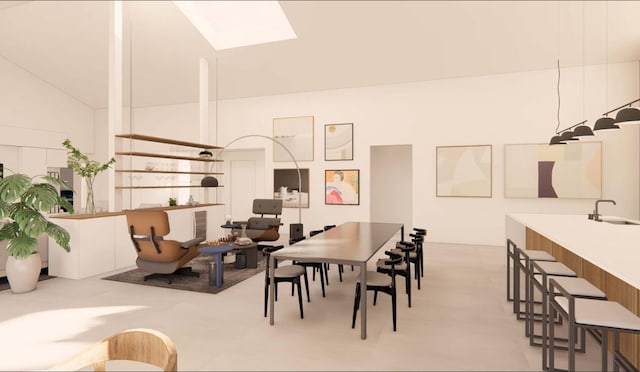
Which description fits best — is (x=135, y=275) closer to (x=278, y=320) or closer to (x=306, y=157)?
(x=278, y=320)

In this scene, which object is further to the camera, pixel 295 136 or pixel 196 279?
pixel 295 136

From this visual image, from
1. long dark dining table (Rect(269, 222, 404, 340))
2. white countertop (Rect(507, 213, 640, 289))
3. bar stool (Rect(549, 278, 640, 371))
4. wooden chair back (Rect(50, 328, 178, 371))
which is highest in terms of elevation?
white countertop (Rect(507, 213, 640, 289))

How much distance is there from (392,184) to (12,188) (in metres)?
7.32

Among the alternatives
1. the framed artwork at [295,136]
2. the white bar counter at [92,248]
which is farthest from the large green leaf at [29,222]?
the framed artwork at [295,136]

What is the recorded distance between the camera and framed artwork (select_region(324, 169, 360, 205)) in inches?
346

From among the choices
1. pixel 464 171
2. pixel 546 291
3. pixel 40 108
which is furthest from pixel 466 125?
pixel 40 108

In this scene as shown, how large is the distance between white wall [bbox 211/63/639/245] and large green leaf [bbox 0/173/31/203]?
5675 mm

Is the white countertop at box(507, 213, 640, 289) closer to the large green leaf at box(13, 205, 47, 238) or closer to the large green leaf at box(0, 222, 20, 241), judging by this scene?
the large green leaf at box(13, 205, 47, 238)

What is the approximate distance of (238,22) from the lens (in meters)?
7.69

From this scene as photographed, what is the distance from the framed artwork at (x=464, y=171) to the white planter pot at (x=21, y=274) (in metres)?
7.24

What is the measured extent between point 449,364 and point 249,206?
8.15 meters

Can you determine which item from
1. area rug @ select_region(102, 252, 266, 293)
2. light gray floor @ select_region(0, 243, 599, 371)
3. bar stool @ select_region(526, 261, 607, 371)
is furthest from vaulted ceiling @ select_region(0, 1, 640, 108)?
bar stool @ select_region(526, 261, 607, 371)

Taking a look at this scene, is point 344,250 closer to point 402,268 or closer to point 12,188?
point 402,268

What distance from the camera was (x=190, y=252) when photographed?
5.20m
